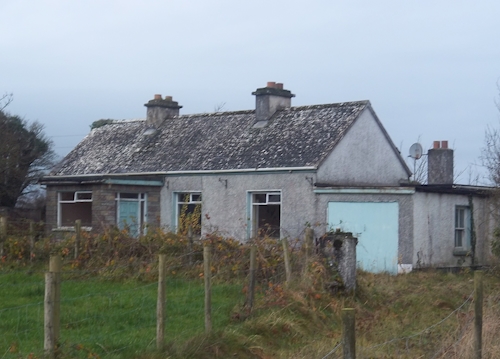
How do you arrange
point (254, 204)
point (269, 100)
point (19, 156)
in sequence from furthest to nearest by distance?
point (19, 156), point (269, 100), point (254, 204)

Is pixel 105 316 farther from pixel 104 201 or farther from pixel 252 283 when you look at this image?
pixel 104 201

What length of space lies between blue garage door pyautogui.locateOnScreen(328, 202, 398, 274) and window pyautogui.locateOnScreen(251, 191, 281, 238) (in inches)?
111

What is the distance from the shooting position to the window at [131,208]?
2598 cm

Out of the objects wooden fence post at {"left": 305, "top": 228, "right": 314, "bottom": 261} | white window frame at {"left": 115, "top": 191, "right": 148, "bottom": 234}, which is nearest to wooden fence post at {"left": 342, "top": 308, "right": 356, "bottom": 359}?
wooden fence post at {"left": 305, "top": 228, "right": 314, "bottom": 261}

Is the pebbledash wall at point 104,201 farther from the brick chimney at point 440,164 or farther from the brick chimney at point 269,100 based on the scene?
the brick chimney at point 440,164

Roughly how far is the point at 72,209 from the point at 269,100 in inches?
307

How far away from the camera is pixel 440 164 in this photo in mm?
25859

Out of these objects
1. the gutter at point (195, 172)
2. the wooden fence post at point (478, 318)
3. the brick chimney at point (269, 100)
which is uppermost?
the brick chimney at point (269, 100)

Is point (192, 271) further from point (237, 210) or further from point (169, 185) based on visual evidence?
point (169, 185)

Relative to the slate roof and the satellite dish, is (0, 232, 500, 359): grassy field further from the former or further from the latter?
the satellite dish

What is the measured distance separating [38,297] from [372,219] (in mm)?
11204

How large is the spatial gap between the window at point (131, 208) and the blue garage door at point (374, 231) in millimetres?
7254

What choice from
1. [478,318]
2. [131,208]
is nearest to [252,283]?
[478,318]

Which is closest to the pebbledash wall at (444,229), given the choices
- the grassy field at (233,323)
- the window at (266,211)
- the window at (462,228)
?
the window at (462,228)
